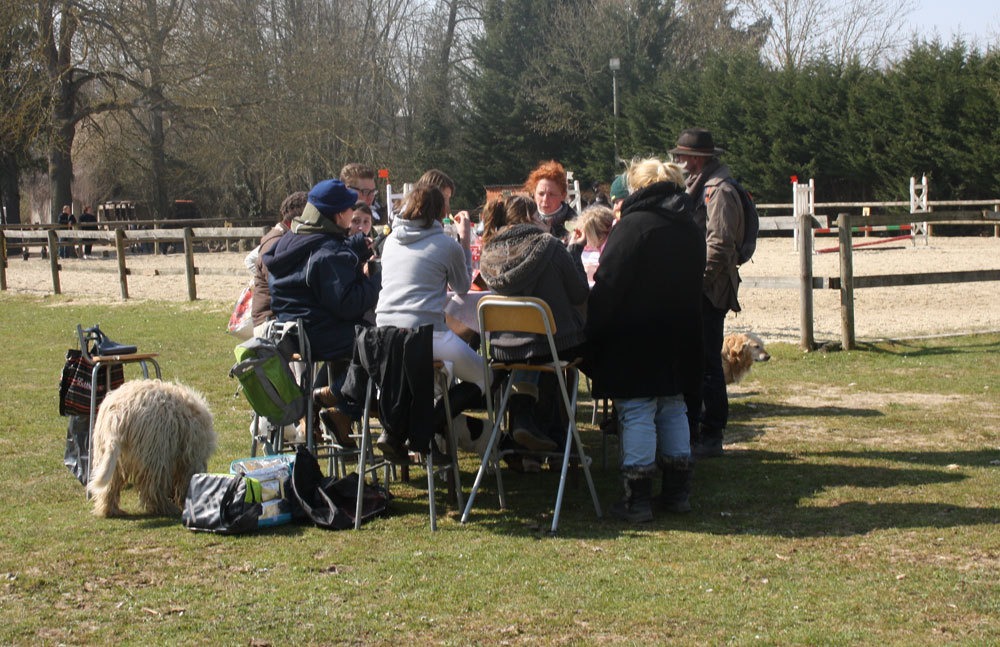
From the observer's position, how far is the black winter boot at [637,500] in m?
4.59

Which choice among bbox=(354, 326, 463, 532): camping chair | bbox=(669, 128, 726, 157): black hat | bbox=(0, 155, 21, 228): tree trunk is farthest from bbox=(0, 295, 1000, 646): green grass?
bbox=(0, 155, 21, 228): tree trunk

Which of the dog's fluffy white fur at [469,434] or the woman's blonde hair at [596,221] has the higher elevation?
the woman's blonde hair at [596,221]

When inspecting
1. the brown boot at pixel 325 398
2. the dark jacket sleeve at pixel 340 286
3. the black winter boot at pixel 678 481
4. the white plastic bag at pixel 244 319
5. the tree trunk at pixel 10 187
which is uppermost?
the tree trunk at pixel 10 187

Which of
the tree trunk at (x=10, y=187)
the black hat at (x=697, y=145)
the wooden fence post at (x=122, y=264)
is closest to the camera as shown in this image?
the black hat at (x=697, y=145)

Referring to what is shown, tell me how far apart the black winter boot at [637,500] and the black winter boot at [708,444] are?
1.31 meters

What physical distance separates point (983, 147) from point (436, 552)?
27.7m

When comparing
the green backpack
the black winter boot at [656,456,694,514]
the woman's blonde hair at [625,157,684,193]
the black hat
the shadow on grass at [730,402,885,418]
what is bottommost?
the shadow on grass at [730,402,885,418]

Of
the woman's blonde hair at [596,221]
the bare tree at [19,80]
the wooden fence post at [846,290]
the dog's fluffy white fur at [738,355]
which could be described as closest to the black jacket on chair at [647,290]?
the woman's blonde hair at [596,221]

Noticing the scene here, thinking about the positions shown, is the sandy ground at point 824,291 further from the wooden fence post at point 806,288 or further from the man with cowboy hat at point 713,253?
the man with cowboy hat at point 713,253

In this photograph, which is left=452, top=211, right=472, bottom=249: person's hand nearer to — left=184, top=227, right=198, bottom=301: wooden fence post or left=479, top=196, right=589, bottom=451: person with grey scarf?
left=479, top=196, right=589, bottom=451: person with grey scarf

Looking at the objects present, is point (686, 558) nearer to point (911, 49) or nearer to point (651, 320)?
point (651, 320)

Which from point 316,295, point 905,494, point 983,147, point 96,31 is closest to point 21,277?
point 96,31

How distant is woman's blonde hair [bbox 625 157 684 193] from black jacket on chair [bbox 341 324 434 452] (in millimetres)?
1162

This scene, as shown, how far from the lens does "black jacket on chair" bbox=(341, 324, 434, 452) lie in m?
4.47
